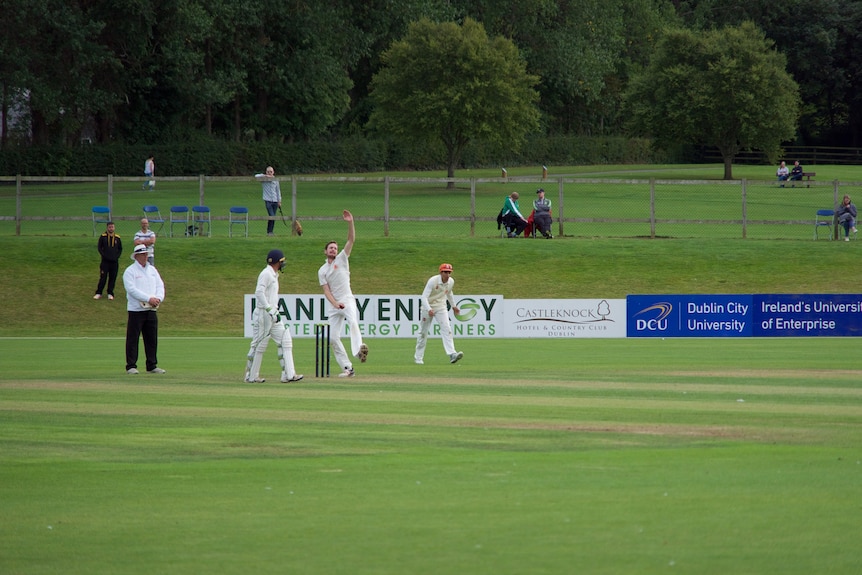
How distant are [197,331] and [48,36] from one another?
32871 millimetres

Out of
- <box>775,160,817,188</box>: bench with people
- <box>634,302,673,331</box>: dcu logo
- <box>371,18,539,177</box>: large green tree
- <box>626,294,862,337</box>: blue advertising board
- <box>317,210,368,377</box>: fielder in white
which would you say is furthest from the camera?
<box>775,160,817,188</box>: bench with people

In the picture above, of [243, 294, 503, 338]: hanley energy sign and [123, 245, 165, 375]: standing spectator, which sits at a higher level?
[123, 245, 165, 375]: standing spectator

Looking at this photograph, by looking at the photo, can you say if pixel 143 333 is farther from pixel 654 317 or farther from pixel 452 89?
pixel 452 89

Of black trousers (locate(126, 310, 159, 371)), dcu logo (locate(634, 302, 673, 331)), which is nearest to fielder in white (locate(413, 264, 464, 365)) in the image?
black trousers (locate(126, 310, 159, 371))

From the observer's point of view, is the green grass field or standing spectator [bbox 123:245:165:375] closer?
the green grass field

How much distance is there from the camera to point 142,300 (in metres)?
16.7

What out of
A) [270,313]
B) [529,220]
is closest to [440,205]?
[529,220]

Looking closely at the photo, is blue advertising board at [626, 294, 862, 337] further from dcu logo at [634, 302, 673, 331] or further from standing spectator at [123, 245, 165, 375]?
standing spectator at [123, 245, 165, 375]

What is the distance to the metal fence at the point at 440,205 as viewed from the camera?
36.0 meters

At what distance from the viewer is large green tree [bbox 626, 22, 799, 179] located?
202 ft

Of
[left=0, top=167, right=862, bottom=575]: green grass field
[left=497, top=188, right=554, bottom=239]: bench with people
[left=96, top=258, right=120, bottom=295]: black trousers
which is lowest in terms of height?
[left=0, top=167, right=862, bottom=575]: green grass field

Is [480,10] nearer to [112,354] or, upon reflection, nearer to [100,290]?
[100,290]

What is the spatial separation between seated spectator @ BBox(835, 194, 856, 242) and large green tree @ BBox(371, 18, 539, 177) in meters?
21.1

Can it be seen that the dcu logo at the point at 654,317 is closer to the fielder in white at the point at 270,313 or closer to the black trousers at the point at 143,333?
the fielder in white at the point at 270,313
